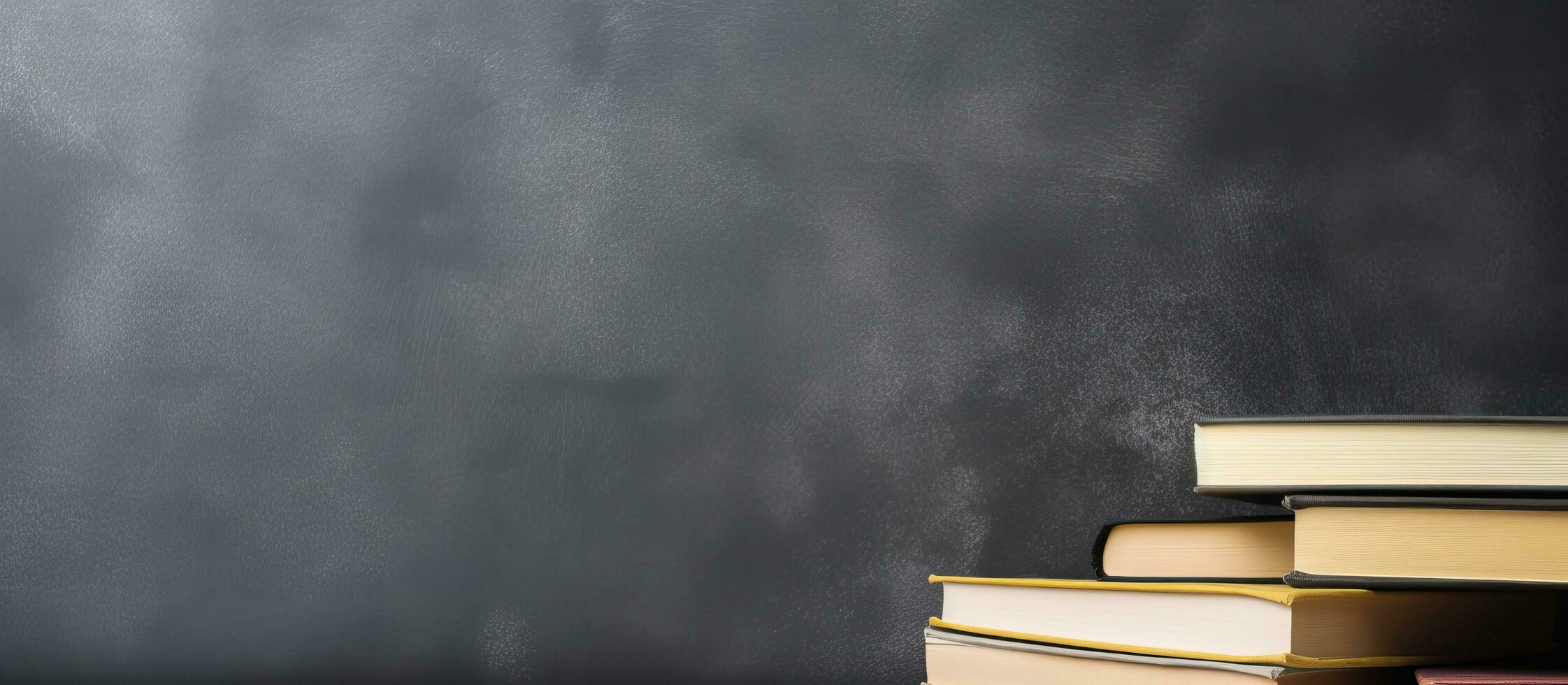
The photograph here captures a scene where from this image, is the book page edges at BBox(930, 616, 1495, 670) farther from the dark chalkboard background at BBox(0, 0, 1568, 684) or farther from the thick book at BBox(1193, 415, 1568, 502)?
the dark chalkboard background at BBox(0, 0, 1568, 684)

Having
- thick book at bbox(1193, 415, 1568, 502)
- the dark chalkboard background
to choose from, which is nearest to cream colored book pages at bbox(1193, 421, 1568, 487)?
thick book at bbox(1193, 415, 1568, 502)

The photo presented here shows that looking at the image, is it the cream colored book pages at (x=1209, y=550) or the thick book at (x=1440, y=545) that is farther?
the cream colored book pages at (x=1209, y=550)

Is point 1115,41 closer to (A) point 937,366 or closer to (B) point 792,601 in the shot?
(A) point 937,366

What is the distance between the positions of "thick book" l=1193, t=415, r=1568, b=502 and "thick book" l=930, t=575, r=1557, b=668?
0.19 feet

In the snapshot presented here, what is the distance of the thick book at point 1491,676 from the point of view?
1.50 ft

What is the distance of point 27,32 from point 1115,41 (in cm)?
99

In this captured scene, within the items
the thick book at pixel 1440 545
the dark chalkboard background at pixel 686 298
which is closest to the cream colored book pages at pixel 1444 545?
the thick book at pixel 1440 545

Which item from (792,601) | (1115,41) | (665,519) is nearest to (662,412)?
(665,519)

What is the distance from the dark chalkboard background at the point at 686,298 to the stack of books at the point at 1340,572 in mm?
254

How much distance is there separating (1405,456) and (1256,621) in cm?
12

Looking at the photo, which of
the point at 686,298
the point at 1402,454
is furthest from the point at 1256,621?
the point at 686,298

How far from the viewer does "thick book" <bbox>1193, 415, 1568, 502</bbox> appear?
1.79ft

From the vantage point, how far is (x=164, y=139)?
999mm

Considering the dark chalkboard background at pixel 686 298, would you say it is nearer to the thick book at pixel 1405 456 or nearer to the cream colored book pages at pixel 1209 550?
the cream colored book pages at pixel 1209 550
